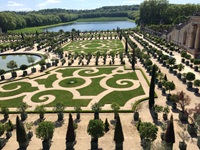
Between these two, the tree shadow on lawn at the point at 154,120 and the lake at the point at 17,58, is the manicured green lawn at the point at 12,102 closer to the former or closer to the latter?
the tree shadow on lawn at the point at 154,120

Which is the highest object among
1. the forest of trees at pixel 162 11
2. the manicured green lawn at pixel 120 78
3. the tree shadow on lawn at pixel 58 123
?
the forest of trees at pixel 162 11

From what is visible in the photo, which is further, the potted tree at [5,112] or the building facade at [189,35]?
the building facade at [189,35]

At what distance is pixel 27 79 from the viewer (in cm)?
4469

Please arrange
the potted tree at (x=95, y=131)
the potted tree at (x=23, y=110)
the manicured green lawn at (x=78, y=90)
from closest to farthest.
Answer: the potted tree at (x=95, y=131)
the potted tree at (x=23, y=110)
the manicured green lawn at (x=78, y=90)

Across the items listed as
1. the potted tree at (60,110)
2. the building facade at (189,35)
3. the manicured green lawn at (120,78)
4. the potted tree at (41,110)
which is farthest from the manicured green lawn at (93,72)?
the building facade at (189,35)

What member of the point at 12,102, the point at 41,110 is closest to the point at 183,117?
the point at 41,110

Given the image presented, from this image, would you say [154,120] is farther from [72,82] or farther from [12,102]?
[12,102]

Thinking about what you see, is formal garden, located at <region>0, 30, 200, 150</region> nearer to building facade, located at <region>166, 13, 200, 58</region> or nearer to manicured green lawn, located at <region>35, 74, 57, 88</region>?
manicured green lawn, located at <region>35, 74, 57, 88</region>

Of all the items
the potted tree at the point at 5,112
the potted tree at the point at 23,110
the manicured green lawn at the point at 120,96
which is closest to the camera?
the potted tree at the point at 23,110

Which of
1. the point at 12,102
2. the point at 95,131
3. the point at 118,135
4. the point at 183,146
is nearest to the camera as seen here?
the point at 183,146

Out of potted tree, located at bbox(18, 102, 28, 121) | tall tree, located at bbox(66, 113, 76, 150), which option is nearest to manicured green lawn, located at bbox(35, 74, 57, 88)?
potted tree, located at bbox(18, 102, 28, 121)

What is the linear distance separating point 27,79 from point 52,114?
18.5 m

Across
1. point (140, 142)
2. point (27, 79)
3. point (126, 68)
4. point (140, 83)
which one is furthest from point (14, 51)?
point (140, 142)

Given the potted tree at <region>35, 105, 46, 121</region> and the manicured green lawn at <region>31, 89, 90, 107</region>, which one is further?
the manicured green lawn at <region>31, 89, 90, 107</region>
